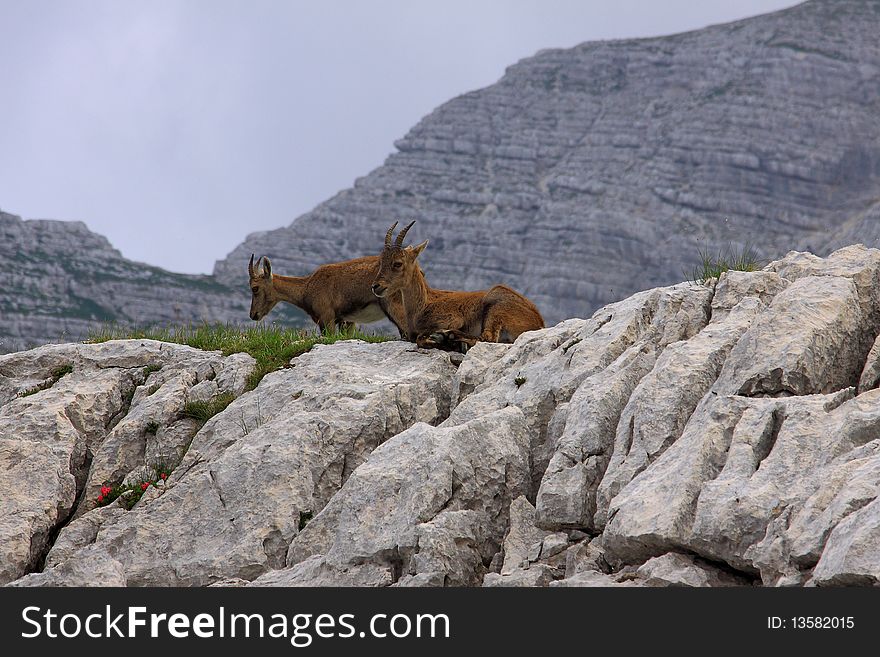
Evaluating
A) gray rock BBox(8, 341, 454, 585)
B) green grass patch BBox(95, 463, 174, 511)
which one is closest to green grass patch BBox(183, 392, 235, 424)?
gray rock BBox(8, 341, 454, 585)

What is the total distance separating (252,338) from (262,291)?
8.50 meters

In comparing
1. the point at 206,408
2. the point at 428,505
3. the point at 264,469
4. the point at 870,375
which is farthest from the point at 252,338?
the point at 870,375

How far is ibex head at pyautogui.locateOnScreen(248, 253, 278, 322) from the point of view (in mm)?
26688

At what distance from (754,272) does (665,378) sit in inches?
109

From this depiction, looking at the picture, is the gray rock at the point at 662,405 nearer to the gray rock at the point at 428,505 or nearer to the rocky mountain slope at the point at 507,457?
the rocky mountain slope at the point at 507,457

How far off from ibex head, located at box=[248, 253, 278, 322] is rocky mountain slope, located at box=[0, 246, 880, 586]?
29.6ft

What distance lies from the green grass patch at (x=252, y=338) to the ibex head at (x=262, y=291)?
6.40m

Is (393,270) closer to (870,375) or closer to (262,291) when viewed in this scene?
(262,291)

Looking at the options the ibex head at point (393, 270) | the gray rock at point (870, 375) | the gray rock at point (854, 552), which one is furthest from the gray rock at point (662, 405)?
the ibex head at point (393, 270)

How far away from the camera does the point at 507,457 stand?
13.1 m

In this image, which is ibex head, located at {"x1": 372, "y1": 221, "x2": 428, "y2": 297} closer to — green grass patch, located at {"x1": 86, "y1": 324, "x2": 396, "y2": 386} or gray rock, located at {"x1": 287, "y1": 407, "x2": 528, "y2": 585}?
green grass patch, located at {"x1": 86, "y1": 324, "x2": 396, "y2": 386}
